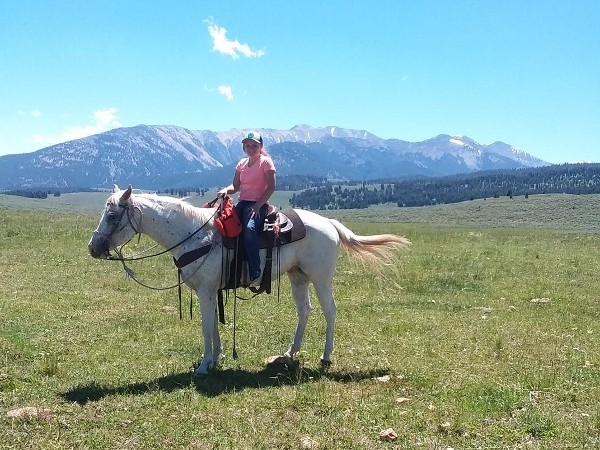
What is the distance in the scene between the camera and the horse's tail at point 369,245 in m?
10.5

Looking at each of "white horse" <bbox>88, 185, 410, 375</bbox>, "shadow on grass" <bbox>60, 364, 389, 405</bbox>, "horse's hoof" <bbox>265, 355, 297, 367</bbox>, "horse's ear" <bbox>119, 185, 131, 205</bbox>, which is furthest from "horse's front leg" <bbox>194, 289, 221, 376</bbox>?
"horse's ear" <bbox>119, 185, 131, 205</bbox>

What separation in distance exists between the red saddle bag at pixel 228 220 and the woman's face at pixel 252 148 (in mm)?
899

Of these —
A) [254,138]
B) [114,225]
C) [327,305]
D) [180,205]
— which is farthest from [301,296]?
[114,225]

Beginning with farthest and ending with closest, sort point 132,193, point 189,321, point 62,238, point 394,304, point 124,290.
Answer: point 62,238
point 124,290
point 394,304
point 189,321
point 132,193

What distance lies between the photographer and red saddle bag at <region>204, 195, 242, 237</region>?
9055 mm

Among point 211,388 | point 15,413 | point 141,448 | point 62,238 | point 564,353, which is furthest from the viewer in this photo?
point 62,238

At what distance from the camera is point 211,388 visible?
8195mm

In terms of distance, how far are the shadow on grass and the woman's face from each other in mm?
3675

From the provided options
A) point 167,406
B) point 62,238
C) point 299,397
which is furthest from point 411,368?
point 62,238

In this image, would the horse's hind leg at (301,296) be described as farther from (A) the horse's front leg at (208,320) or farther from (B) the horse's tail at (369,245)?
(A) the horse's front leg at (208,320)

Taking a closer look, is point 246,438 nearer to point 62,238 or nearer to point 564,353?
point 564,353

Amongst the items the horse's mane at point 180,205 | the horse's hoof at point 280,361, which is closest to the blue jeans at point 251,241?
the horse's mane at point 180,205

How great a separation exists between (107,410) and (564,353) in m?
8.04

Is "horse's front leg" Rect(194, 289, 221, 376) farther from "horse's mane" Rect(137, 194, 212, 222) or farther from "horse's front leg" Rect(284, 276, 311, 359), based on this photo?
"horse's front leg" Rect(284, 276, 311, 359)
